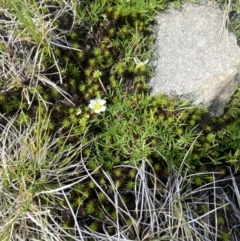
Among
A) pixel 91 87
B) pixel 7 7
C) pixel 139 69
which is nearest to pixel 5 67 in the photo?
pixel 7 7

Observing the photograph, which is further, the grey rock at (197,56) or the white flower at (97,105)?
the grey rock at (197,56)

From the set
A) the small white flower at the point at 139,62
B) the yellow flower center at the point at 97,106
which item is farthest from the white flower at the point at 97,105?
the small white flower at the point at 139,62

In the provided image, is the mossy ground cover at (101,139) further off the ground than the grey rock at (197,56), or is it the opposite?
the grey rock at (197,56)

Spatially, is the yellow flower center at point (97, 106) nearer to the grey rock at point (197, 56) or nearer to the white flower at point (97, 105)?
the white flower at point (97, 105)

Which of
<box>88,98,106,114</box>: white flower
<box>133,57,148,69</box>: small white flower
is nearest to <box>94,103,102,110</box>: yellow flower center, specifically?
<box>88,98,106,114</box>: white flower

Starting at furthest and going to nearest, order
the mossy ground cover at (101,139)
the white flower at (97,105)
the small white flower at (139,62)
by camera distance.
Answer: the small white flower at (139,62) → the white flower at (97,105) → the mossy ground cover at (101,139)
